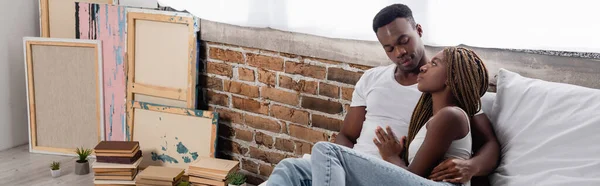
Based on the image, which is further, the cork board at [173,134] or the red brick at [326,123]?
the cork board at [173,134]

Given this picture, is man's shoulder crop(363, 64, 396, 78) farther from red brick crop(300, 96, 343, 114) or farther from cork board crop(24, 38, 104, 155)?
cork board crop(24, 38, 104, 155)

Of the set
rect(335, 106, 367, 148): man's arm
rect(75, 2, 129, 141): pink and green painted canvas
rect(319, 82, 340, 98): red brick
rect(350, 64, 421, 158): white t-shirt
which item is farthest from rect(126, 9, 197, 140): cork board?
rect(350, 64, 421, 158): white t-shirt

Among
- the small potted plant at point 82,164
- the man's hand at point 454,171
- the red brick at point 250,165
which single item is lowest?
the small potted plant at point 82,164

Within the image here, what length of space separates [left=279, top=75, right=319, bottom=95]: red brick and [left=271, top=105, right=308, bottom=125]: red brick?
0.11 metres

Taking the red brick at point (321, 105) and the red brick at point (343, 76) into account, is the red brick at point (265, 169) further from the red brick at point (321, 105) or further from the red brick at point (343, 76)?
the red brick at point (343, 76)

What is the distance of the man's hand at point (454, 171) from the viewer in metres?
1.90

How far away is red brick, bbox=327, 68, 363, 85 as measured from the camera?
278 cm

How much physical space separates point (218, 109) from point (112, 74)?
70 cm

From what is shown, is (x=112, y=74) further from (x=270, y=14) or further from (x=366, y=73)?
(x=366, y=73)

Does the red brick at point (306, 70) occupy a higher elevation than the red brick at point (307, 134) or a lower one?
higher

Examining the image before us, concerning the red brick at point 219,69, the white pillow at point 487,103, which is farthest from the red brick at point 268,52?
the white pillow at point 487,103

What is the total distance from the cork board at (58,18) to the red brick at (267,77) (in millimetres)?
1242

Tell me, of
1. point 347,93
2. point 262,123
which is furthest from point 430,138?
point 262,123

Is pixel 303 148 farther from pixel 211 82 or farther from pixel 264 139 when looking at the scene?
pixel 211 82
